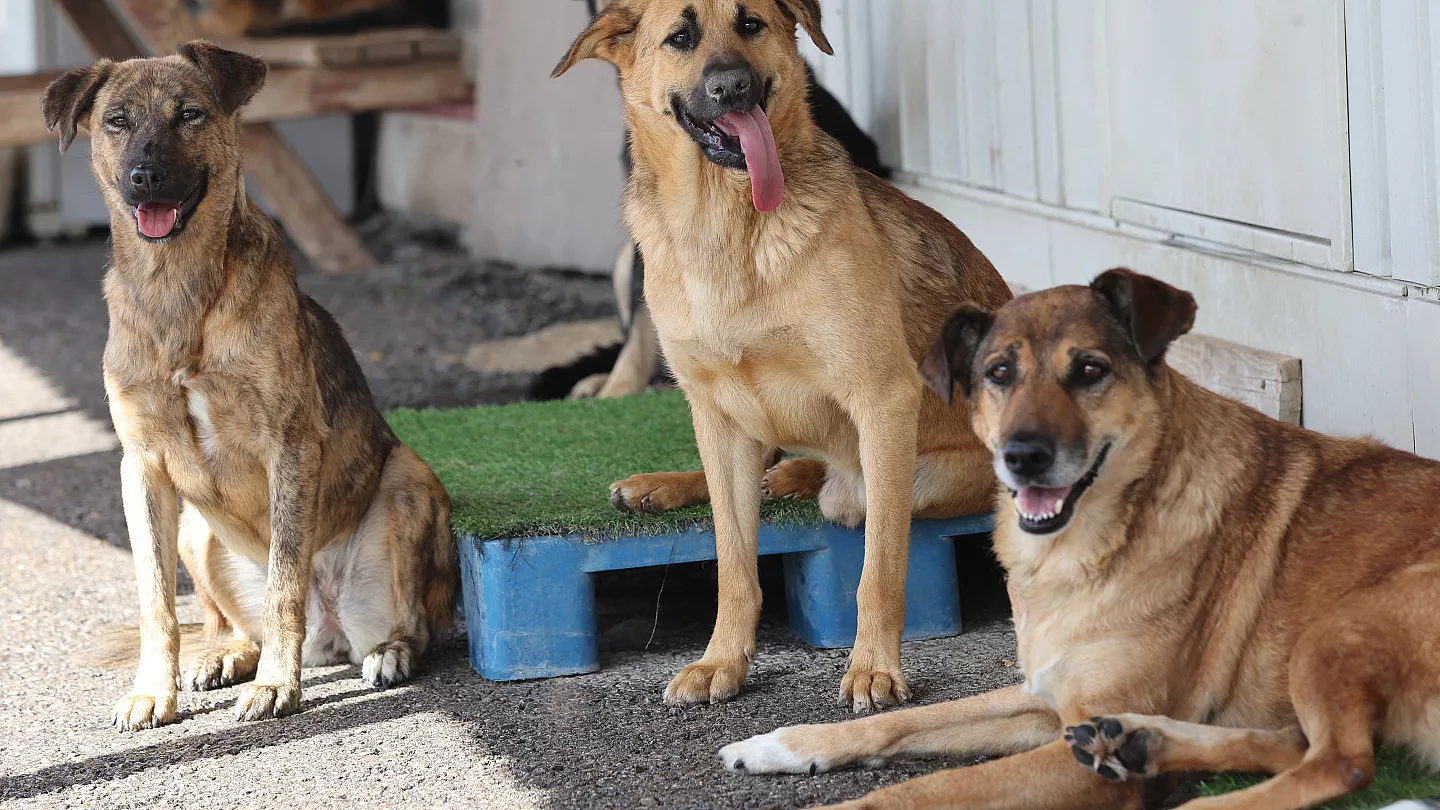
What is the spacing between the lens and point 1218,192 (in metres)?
4.57

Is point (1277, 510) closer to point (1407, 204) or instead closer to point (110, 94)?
point (1407, 204)

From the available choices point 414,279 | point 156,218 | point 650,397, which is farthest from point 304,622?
point 414,279

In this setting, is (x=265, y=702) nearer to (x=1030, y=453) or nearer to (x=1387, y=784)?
(x=1030, y=453)

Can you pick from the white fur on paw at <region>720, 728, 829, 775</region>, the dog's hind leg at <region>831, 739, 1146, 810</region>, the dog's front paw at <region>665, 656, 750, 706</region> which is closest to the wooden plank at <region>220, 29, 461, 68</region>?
the dog's front paw at <region>665, 656, 750, 706</region>

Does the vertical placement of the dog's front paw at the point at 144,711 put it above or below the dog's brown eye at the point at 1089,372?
below

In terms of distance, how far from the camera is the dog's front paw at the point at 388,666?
13.6 ft

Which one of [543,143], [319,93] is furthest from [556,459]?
[319,93]

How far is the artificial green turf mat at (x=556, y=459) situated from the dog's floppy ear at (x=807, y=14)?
4.16 ft

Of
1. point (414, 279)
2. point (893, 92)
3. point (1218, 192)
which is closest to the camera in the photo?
point (1218, 192)

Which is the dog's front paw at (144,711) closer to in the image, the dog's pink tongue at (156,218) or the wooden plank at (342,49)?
the dog's pink tongue at (156,218)

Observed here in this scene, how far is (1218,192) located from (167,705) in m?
3.39

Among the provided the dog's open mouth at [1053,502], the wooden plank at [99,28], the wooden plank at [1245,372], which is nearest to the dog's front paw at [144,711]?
the dog's open mouth at [1053,502]

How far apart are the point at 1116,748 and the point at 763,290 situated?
1416mm

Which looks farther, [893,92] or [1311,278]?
[893,92]
